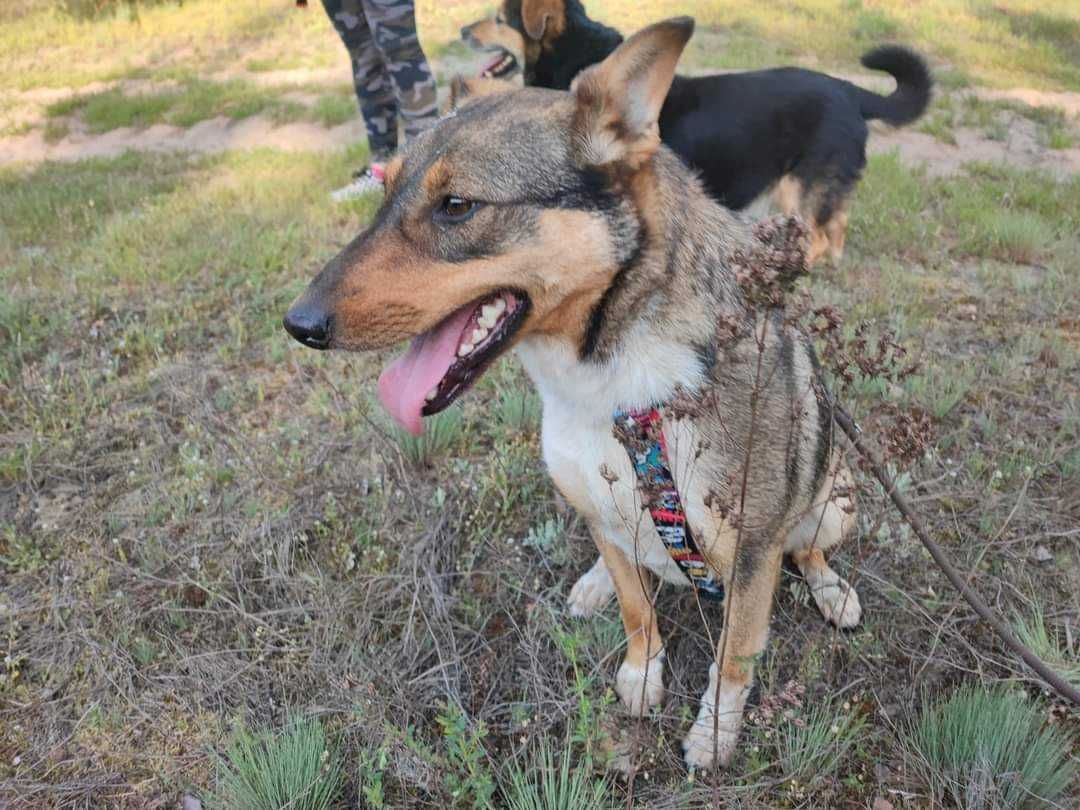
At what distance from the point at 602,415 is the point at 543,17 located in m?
4.04

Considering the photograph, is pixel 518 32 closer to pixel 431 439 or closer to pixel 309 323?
pixel 431 439

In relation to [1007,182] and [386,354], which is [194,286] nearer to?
[386,354]

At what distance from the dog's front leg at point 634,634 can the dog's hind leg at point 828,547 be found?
0.54 metres

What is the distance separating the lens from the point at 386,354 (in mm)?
4172

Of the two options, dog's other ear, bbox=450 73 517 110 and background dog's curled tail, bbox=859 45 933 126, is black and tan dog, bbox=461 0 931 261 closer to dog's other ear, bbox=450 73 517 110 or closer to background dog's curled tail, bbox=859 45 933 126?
background dog's curled tail, bbox=859 45 933 126

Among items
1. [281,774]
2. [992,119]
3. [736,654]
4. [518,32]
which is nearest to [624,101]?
[736,654]

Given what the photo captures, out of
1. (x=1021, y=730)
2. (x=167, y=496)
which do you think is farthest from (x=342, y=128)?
(x=1021, y=730)

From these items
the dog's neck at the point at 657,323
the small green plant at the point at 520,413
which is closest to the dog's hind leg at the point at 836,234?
the small green plant at the point at 520,413

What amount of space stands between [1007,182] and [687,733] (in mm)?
6101

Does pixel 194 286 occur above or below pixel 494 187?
below

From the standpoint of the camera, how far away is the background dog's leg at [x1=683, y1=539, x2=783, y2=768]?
2043mm

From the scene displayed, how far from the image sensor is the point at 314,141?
822 cm

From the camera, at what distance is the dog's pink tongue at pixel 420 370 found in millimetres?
1862

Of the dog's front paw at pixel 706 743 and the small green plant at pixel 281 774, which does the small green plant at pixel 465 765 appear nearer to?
the small green plant at pixel 281 774
